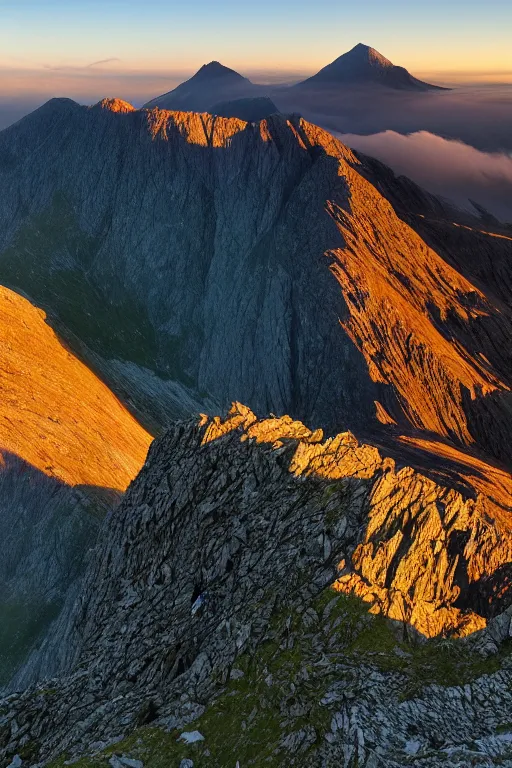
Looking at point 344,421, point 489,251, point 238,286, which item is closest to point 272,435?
point 344,421

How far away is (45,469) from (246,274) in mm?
70964

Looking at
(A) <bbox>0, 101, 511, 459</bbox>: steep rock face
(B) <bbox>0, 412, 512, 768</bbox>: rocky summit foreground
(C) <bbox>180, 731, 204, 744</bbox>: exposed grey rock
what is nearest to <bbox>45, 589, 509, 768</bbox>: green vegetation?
(B) <bbox>0, 412, 512, 768</bbox>: rocky summit foreground

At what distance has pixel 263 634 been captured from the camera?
1363 inches

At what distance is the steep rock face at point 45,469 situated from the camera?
6625 centimetres

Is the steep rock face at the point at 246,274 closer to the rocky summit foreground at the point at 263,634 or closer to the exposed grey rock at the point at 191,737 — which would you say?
the rocky summit foreground at the point at 263,634

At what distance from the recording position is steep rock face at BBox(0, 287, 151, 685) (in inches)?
2608

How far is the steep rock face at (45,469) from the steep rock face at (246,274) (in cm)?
2084

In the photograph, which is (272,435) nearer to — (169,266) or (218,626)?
(218,626)

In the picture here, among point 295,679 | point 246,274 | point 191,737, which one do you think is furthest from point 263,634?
point 246,274

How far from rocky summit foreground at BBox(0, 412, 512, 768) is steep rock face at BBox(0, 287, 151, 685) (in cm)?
1456

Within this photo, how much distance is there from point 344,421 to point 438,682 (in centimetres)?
7961

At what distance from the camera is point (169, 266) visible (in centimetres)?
14638

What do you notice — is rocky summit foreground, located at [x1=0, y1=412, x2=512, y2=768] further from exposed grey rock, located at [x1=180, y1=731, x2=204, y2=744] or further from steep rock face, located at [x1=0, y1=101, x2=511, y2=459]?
steep rock face, located at [x1=0, y1=101, x2=511, y2=459]

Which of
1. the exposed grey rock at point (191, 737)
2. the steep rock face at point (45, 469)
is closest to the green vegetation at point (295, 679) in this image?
the exposed grey rock at point (191, 737)
